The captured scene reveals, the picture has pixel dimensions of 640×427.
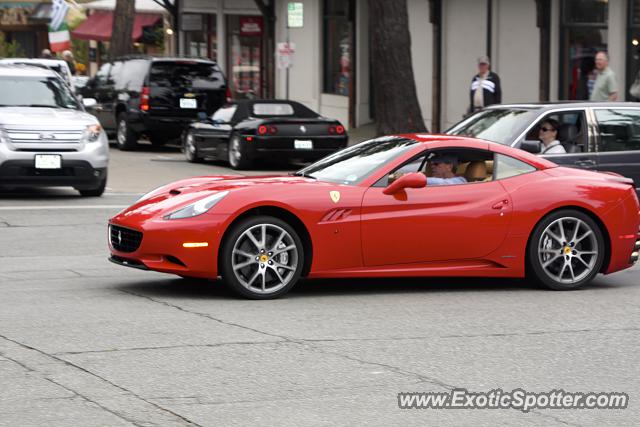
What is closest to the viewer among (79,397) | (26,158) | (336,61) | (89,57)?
(79,397)

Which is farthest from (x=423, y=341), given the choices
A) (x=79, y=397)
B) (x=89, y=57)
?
(x=89, y=57)

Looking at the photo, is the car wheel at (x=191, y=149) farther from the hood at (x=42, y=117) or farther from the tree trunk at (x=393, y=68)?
the hood at (x=42, y=117)

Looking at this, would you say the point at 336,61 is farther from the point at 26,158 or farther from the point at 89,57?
the point at 89,57

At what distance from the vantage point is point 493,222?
1048 centimetres

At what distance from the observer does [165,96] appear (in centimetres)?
2731

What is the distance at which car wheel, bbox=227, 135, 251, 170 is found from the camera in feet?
74.2

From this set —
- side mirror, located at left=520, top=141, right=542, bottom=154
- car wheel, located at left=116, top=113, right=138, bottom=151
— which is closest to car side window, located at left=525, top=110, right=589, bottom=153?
side mirror, located at left=520, top=141, right=542, bottom=154

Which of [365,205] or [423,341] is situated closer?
[423,341]

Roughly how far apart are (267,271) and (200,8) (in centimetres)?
3396

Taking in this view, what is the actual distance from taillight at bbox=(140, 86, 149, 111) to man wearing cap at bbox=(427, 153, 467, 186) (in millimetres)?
17220

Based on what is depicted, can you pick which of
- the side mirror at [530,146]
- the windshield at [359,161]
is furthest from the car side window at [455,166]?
the side mirror at [530,146]

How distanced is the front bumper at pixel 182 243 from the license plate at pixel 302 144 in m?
12.7

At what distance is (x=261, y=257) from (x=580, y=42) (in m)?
16.8

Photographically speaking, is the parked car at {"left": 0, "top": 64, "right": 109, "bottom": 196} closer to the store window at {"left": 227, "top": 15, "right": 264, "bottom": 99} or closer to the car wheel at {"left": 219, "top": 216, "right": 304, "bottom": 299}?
the car wheel at {"left": 219, "top": 216, "right": 304, "bottom": 299}
